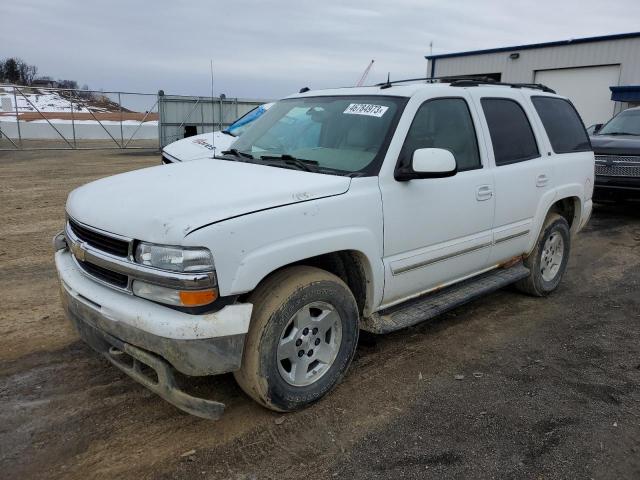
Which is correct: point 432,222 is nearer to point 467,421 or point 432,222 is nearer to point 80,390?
point 467,421

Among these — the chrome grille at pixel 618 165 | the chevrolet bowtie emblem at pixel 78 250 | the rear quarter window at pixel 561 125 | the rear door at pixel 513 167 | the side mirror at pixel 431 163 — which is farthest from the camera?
the chrome grille at pixel 618 165

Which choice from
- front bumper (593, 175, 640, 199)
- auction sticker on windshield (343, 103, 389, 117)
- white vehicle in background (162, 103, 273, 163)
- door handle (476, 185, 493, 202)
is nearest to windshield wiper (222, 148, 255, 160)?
auction sticker on windshield (343, 103, 389, 117)

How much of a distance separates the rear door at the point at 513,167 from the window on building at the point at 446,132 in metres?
0.20

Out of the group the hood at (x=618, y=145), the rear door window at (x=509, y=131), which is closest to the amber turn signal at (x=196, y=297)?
the rear door window at (x=509, y=131)

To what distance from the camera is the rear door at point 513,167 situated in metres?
4.39

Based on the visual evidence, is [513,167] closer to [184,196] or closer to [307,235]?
[307,235]

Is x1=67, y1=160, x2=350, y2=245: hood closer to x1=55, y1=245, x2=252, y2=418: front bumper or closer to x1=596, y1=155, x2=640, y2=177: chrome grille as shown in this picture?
x1=55, y1=245, x2=252, y2=418: front bumper

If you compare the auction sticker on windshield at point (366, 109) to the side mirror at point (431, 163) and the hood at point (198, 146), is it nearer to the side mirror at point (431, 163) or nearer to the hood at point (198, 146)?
the side mirror at point (431, 163)

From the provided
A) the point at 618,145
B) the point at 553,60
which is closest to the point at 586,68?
the point at 553,60

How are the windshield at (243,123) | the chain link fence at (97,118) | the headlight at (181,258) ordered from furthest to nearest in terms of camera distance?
the chain link fence at (97,118) → the windshield at (243,123) → the headlight at (181,258)

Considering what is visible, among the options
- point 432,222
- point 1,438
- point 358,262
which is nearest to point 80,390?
point 1,438

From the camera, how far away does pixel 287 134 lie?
4.14m

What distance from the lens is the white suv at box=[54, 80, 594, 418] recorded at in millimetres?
2732

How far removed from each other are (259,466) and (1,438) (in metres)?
1.45
